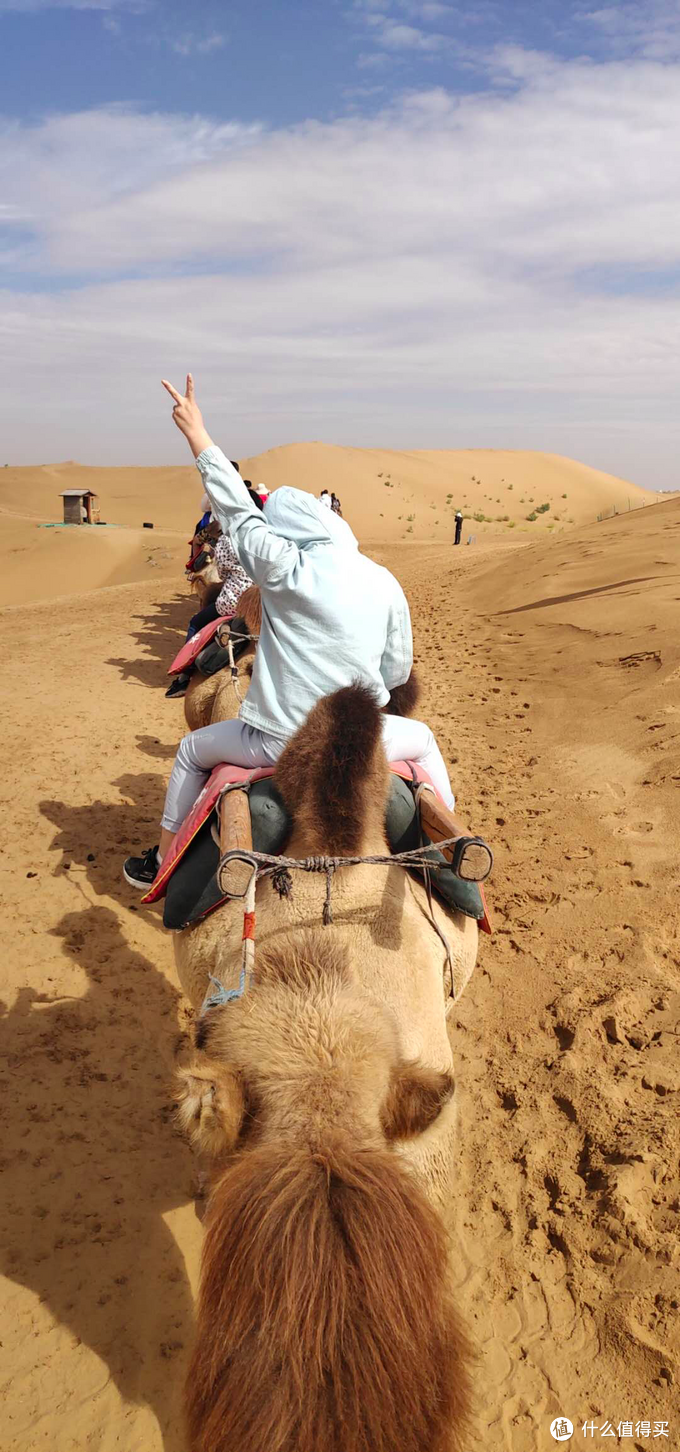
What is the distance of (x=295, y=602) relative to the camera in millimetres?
2783

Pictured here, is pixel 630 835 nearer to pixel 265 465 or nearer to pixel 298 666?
pixel 298 666

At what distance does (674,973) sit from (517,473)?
5982 cm

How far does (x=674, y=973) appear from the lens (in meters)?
4.17

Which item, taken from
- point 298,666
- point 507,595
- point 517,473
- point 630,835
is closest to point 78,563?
point 507,595

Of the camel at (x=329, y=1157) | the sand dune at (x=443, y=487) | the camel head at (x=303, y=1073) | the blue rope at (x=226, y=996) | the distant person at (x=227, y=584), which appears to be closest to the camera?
the camel at (x=329, y=1157)

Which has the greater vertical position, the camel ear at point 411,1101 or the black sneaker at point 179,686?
the camel ear at point 411,1101

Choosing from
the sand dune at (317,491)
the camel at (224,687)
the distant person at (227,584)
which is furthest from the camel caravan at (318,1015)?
the sand dune at (317,491)

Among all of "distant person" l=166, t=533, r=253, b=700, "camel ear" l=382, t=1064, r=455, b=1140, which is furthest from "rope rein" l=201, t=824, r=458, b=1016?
"distant person" l=166, t=533, r=253, b=700

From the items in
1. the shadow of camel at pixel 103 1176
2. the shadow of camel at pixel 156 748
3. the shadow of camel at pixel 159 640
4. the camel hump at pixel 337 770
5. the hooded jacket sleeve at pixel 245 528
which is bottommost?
the shadow of camel at pixel 103 1176

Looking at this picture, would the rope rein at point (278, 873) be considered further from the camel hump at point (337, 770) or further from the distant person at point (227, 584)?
the distant person at point (227, 584)

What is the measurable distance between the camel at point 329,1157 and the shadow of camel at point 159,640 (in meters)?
8.61

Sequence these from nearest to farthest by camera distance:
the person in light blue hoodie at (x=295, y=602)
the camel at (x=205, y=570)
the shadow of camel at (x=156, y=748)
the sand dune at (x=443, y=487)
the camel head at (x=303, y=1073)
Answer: the camel head at (x=303, y=1073)
the person in light blue hoodie at (x=295, y=602)
the shadow of camel at (x=156, y=748)
the camel at (x=205, y=570)
the sand dune at (x=443, y=487)

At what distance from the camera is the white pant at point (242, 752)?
10.3 feet

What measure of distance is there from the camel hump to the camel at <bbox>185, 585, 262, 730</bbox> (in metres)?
2.59
